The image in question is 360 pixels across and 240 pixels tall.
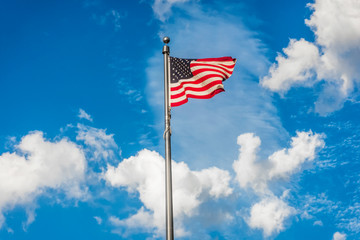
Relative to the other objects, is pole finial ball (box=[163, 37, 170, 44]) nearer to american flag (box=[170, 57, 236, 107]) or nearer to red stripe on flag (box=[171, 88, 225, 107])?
american flag (box=[170, 57, 236, 107])

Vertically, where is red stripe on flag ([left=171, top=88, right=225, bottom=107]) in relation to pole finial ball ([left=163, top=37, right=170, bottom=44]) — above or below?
below

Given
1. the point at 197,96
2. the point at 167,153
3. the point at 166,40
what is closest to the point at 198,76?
the point at 197,96

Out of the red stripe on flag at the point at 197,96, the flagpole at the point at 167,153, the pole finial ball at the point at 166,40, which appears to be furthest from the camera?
the pole finial ball at the point at 166,40

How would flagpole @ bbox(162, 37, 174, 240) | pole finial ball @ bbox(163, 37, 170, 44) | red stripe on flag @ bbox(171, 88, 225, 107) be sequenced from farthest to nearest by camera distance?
pole finial ball @ bbox(163, 37, 170, 44)
red stripe on flag @ bbox(171, 88, 225, 107)
flagpole @ bbox(162, 37, 174, 240)

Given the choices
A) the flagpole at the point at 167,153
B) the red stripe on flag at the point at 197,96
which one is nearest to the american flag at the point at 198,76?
the red stripe on flag at the point at 197,96

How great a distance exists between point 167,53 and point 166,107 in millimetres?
3112

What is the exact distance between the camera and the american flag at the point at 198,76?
63.8 ft

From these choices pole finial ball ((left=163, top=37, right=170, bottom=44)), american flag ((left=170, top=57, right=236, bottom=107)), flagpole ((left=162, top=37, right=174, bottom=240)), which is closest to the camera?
flagpole ((left=162, top=37, right=174, bottom=240))

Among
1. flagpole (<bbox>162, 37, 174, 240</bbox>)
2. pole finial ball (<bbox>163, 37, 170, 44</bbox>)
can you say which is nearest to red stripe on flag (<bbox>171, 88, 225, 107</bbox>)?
flagpole (<bbox>162, 37, 174, 240</bbox>)

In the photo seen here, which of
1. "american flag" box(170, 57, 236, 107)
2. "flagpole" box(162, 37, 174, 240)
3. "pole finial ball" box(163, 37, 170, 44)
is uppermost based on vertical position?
"pole finial ball" box(163, 37, 170, 44)

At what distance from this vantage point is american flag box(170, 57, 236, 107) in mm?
19455

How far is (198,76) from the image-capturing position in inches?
808

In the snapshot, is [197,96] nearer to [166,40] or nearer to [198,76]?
[198,76]

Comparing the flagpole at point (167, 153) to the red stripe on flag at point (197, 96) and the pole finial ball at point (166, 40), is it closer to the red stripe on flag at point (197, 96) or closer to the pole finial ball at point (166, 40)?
the pole finial ball at point (166, 40)
